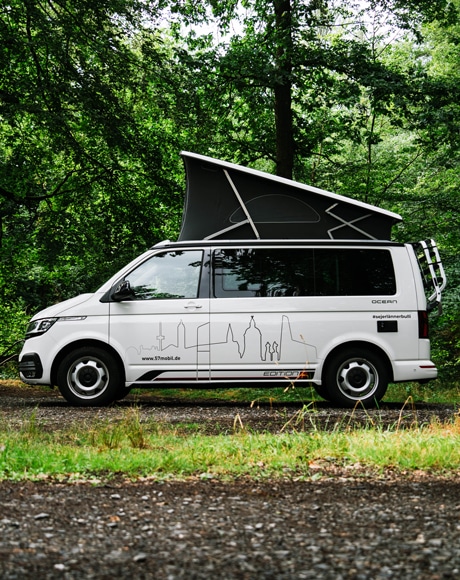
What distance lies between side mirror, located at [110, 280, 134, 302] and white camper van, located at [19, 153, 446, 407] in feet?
0.04

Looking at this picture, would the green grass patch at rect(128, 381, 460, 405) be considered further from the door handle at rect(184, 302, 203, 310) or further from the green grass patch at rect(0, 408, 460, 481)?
the green grass patch at rect(0, 408, 460, 481)

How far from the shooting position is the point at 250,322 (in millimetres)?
10297

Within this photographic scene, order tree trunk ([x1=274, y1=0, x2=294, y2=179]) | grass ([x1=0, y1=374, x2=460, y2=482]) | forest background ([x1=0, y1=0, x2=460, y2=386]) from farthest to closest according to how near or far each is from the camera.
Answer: tree trunk ([x1=274, y1=0, x2=294, y2=179])
forest background ([x1=0, y1=0, x2=460, y2=386])
grass ([x1=0, y1=374, x2=460, y2=482])

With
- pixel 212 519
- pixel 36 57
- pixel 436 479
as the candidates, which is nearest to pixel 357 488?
pixel 436 479

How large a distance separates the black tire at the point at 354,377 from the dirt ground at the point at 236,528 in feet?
15.8

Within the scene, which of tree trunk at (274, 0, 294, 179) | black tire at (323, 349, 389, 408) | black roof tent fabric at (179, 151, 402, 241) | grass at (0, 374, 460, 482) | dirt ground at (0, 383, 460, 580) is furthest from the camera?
tree trunk at (274, 0, 294, 179)

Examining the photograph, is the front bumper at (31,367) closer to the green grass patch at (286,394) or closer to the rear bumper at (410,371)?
the green grass patch at (286,394)

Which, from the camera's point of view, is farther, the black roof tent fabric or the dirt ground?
the black roof tent fabric

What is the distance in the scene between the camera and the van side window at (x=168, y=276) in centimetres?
1041

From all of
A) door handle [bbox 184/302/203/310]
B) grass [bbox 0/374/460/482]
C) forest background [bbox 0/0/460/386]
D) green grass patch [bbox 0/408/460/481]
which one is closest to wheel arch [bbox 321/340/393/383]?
door handle [bbox 184/302/203/310]

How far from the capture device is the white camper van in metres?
10.3

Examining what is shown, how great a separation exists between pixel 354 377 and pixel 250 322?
4.76ft

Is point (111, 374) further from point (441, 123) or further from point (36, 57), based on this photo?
point (441, 123)

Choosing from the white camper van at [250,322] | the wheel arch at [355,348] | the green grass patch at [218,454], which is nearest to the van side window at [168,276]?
the white camper van at [250,322]
